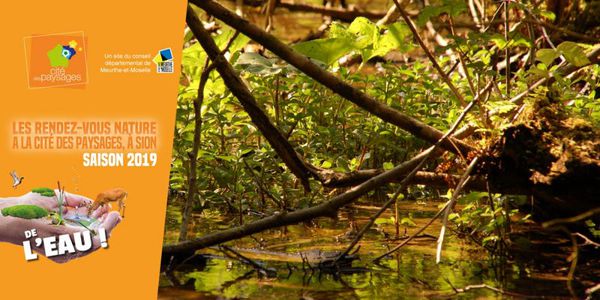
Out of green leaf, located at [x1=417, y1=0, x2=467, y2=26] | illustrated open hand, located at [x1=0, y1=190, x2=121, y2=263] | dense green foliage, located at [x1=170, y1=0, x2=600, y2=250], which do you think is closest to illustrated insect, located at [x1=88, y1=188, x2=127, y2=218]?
illustrated open hand, located at [x1=0, y1=190, x2=121, y2=263]

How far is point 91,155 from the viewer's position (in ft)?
8.25

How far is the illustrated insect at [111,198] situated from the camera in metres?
2.49

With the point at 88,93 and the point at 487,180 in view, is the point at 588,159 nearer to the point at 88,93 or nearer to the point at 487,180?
the point at 487,180

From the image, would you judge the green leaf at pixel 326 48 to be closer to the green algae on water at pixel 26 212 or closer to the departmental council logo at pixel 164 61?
the departmental council logo at pixel 164 61

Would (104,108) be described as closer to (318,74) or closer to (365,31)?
(318,74)

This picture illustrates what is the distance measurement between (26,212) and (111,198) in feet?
0.80

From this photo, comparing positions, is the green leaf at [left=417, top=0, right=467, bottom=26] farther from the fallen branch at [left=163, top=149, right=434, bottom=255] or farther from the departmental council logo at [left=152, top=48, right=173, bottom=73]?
the departmental council logo at [left=152, top=48, right=173, bottom=73]

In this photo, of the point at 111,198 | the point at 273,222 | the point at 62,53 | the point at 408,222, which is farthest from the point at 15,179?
the point at 408,222

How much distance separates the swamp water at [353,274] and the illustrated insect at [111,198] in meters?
0.25

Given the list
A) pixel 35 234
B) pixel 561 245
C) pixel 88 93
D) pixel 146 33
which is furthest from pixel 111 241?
pixel 561 245

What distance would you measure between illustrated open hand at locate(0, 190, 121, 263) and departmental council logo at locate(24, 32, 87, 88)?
33 cm

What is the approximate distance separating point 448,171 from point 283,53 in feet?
2.49

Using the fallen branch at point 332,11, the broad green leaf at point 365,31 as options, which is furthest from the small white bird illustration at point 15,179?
the fallen branch at point 332,11

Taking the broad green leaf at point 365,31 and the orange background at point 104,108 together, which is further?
the broad green leaf at point 365,31
